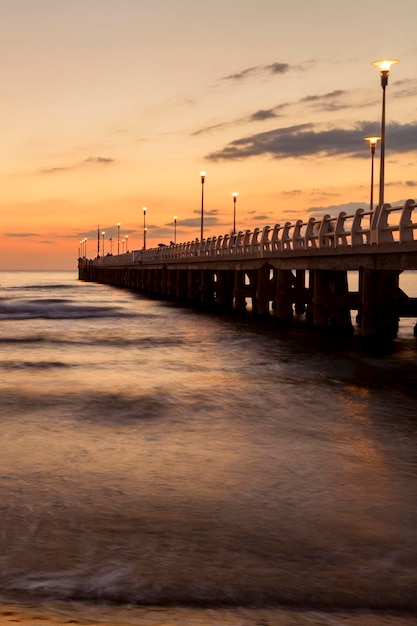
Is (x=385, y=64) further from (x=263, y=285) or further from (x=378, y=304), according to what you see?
(x=263, y=285)

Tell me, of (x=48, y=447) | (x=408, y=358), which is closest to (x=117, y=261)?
(x=408, y=358)

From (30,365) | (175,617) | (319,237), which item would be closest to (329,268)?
(319,237)

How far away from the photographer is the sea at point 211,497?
497 centimetres

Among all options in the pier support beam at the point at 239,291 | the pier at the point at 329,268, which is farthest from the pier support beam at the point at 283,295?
the pier support beam at the point at 239,291

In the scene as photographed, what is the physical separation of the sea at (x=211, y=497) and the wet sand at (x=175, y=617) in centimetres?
1

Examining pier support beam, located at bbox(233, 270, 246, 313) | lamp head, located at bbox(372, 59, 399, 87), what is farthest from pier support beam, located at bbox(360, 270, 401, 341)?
pier support beam, located at bbox(233, 270, 246, 313)

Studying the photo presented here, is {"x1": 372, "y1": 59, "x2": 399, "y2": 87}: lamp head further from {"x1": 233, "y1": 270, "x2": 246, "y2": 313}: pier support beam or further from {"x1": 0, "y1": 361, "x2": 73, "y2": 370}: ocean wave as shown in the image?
{"x1": 233, "y1": 270, "x2": 246, "y2": 313}: pier support beam

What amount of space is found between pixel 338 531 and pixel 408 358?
1362 cm

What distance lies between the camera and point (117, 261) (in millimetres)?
102875

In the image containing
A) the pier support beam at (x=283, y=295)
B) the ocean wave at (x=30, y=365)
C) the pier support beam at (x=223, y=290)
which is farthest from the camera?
the pier support beam at (x=223, y=290)

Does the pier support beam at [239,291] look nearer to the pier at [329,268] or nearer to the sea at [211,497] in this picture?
the pier at [329,268]

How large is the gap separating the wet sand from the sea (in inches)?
0.5

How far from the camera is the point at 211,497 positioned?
712 cm

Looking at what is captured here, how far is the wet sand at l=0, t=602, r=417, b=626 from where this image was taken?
14.9 feet
